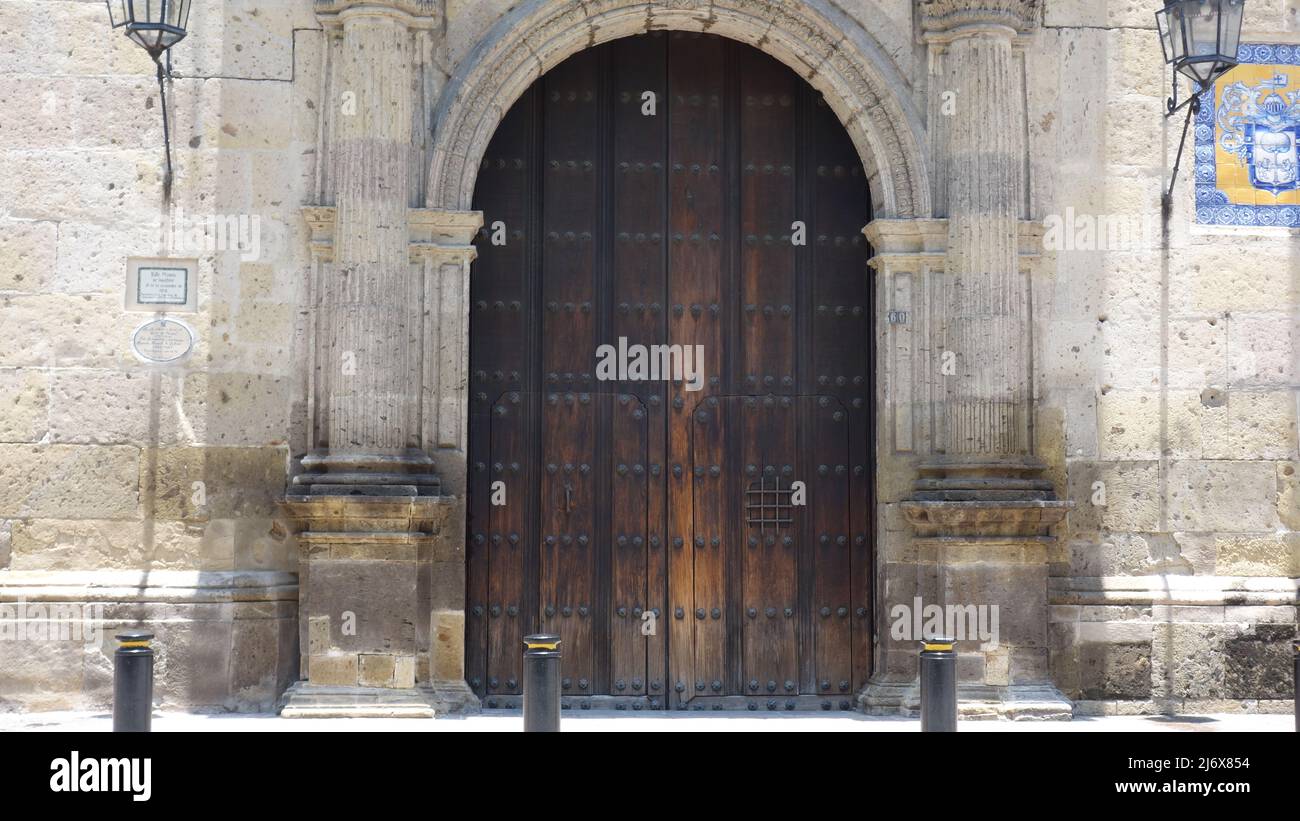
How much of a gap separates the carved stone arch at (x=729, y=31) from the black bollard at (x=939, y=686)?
120 inches

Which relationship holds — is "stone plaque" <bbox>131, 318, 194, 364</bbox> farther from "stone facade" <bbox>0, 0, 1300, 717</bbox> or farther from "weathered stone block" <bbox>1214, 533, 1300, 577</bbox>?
"weathered stone block" <bbox>1214, 533, 1300, 577</bbox>

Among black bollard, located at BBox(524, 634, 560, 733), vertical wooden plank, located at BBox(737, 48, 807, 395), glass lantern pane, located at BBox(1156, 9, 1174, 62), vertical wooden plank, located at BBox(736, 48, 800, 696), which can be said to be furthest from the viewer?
vertical wooden plank, located at BBox(737, 48, 807, 395)

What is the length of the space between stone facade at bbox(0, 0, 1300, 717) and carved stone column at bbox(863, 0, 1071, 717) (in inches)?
0.8

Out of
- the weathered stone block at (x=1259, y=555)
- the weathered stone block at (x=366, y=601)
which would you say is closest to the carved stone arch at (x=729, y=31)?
the weathered stone block at (x=366, y=601)

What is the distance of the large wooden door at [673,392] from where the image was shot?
8.53 m

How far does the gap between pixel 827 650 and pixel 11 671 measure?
4172mm

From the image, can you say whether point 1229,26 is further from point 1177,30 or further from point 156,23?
point 156,23

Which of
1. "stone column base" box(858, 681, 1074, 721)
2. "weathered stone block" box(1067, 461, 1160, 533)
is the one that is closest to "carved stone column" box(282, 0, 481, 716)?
"stone column base" box(858, 681, 1074, 721)

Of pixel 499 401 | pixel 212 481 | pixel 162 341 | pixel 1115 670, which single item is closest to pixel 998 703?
pixel 1115 670

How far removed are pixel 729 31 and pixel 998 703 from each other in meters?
3.78

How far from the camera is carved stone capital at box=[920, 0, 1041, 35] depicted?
8.28 m

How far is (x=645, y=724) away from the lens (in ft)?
26.2

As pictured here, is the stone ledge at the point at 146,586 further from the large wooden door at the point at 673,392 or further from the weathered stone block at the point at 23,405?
the large wooden door at the point at 673,392

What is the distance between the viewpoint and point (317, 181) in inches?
324
